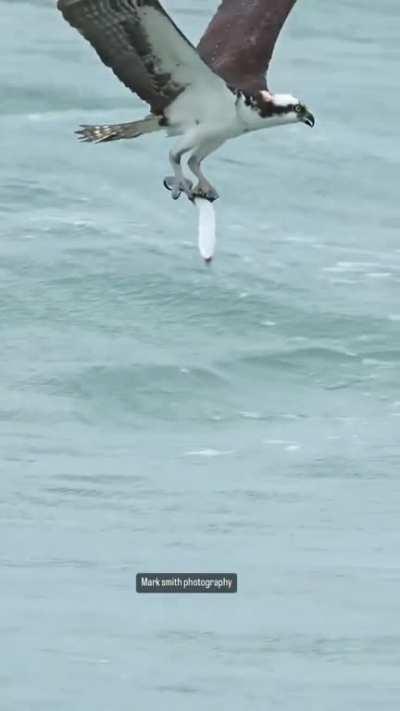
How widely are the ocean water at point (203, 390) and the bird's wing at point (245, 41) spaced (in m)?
3.37

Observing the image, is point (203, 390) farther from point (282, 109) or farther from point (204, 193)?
point (282, 109)

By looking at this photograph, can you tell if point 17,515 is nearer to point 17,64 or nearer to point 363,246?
point 363,246

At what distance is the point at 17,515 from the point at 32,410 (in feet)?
10.5

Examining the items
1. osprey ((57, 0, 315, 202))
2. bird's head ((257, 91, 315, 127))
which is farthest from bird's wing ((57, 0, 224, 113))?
bird's head ((257, 91, 315, 127))

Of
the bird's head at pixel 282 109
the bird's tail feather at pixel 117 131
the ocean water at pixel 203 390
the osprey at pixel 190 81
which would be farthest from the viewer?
the ocean water at pixel 203 390

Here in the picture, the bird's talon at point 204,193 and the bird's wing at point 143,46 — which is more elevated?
the bird's wing at point 143,46

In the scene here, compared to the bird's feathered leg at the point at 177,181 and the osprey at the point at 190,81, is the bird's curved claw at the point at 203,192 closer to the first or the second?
the osprey at the point at 190,81

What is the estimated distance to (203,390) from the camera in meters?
23.2

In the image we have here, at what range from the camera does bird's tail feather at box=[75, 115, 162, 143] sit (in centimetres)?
1562

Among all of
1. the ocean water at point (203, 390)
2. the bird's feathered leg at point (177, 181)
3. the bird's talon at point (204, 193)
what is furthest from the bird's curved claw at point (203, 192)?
the ocean water at point (203, 390)

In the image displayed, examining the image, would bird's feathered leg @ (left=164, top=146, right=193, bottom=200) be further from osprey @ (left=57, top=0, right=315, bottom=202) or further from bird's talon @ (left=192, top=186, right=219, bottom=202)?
bird's talon @ (left=192, top=186, right=219, bottom=202)

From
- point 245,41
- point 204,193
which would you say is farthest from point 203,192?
point 245,41

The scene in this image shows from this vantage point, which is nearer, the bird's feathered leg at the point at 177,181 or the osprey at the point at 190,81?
the osprey at the point at 190,81

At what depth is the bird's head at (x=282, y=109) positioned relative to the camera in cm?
1580
